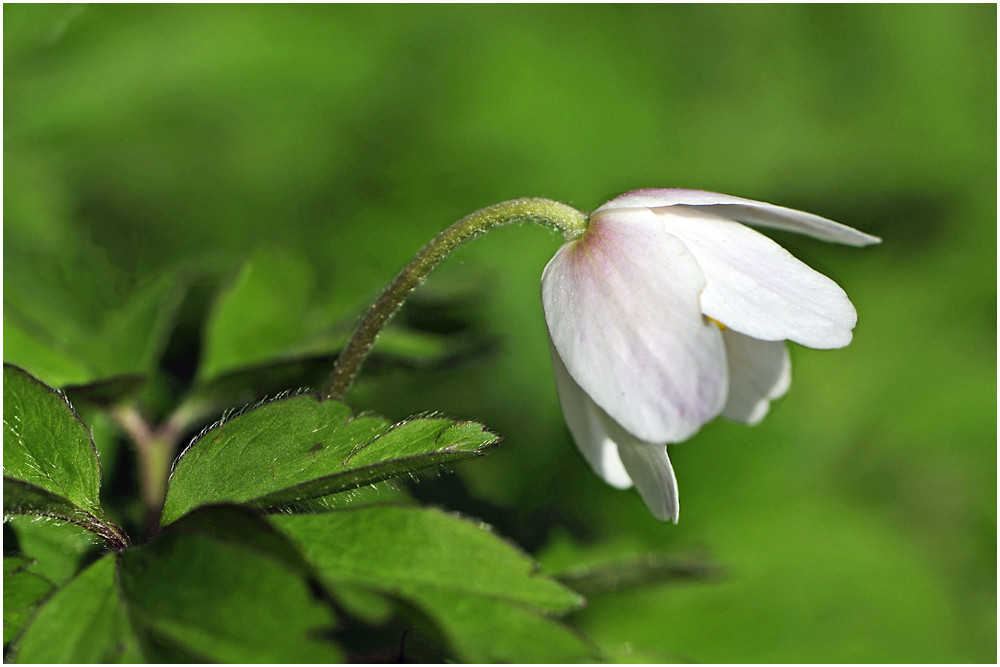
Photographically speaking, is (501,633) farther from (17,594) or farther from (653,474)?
(17,594)

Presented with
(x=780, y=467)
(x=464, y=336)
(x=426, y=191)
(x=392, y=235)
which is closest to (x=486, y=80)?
(x=426, y=191)

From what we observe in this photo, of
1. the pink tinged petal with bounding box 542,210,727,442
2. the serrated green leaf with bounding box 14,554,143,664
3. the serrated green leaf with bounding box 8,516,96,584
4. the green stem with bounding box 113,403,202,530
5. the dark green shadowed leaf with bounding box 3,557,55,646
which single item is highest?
the pink tinged petal with bounding box 542,210,727,442

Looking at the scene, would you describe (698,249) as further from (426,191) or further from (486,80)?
(486,80)

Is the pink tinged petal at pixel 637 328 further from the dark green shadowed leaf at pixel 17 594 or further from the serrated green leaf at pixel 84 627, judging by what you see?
the dark green shadowed leaf at pixel 17 594

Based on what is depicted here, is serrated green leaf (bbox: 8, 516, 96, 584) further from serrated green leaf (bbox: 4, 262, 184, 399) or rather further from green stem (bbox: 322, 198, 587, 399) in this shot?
green stem (bbox: 322, 198, 587, 399)

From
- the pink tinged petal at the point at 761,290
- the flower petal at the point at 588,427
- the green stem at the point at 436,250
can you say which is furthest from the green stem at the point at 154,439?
the pink tinged petal at the point at 761,290

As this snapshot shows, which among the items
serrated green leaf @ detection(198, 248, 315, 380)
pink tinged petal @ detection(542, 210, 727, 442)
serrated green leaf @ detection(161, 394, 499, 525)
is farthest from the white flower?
serrated green leaf @ detection(198, 248, 315, 380)
